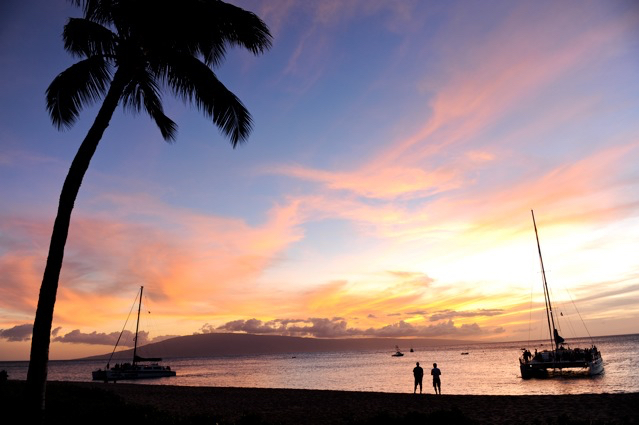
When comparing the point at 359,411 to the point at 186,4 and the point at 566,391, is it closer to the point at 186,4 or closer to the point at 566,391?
the point at 186,4

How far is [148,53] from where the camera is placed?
10172 mm

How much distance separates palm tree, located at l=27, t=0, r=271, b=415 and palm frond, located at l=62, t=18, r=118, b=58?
2 centimetres

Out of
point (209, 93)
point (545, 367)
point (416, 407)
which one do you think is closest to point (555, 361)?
point (545, 367)

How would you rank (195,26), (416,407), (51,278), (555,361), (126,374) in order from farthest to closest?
(126,374) → (555,361) → (416,407) → (195,26) → (51,278)

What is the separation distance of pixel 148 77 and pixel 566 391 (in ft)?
129

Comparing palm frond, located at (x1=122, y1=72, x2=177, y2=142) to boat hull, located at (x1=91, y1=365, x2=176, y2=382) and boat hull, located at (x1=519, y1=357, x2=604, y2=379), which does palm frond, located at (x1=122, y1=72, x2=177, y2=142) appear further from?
boat hull, located at (x1=91, y1=365, x2=176, y2=382)

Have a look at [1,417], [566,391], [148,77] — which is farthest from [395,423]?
[566,391]

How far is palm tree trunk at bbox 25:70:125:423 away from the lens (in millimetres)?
7070

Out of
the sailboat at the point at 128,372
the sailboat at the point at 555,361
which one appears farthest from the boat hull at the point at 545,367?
the sailboat at the point at 128,372

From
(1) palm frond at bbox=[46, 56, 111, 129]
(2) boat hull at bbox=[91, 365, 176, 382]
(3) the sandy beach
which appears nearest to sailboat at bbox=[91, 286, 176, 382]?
(2) boat hull at bbox=[91, 365, 176, 382]

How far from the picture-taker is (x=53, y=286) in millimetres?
7598

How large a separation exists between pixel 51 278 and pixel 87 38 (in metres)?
6.15

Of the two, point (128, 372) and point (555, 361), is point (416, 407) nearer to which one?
point (555, 361)

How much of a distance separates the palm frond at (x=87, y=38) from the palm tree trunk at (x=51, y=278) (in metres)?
2.55
